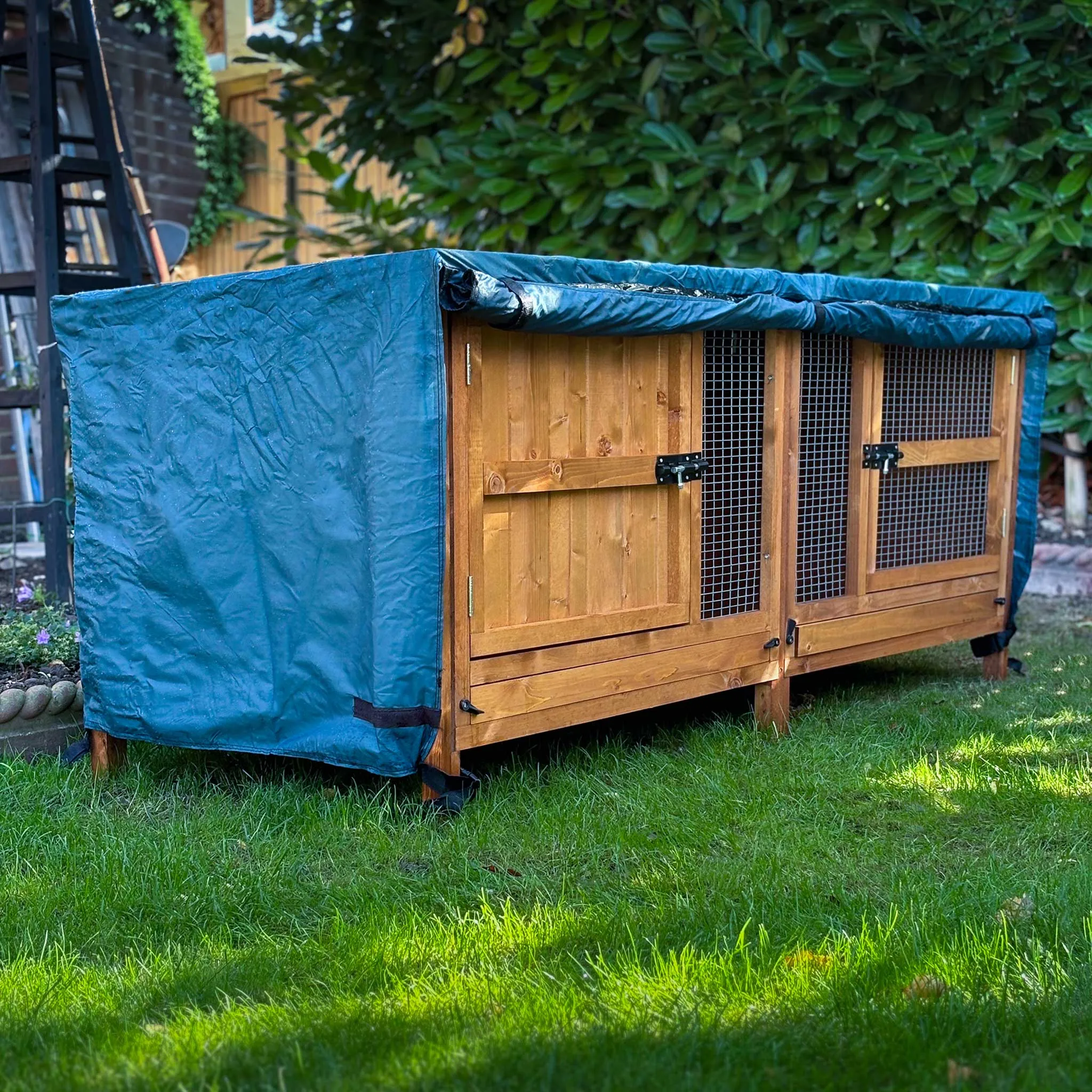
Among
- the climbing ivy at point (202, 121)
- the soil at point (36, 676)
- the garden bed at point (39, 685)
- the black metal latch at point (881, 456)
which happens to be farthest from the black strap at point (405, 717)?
the climbing ivy at point (202, 121)

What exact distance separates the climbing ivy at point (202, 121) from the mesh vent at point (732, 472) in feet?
25.4

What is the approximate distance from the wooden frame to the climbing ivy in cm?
780

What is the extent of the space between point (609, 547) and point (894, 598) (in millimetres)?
1456

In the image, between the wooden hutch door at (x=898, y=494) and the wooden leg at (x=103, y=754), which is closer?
the wooden leg at (x=103, y=754)

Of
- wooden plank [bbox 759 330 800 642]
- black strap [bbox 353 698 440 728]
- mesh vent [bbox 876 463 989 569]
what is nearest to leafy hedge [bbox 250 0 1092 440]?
mesh vent [bbox 876 463 989 569]

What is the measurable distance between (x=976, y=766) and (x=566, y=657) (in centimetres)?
124

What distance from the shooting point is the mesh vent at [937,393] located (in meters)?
4.86

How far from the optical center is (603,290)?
3.62 m

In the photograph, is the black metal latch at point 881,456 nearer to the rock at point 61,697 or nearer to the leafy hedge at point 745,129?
the leafy hedge at point 745,129

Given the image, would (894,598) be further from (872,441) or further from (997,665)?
(997,665)

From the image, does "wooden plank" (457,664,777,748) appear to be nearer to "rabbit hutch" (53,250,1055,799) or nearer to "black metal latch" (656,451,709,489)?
"rabbit hutch" (53,250,1055,799)

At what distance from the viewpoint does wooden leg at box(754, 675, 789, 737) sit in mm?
4461

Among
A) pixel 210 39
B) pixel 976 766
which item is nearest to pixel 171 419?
pixel 976 766

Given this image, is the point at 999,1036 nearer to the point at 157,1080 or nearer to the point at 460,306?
the point at 157,1080
